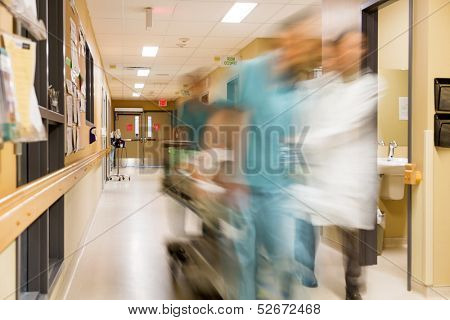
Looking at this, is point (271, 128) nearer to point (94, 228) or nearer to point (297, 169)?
point (297, 169)

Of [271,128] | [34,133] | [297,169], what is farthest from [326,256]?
[34,133]

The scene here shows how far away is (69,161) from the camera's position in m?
3.31

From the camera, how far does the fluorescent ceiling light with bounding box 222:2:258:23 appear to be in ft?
17.8

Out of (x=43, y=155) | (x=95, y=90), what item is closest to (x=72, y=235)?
(x=43, y=155)

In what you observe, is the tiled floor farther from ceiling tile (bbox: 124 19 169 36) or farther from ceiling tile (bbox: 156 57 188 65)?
ceiling tile (bbox: 156 57 188 65)

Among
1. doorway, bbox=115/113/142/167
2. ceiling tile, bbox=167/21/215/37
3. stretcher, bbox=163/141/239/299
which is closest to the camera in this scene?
stretcher, bbox=163/141/239/299

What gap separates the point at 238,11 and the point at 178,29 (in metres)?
1.19

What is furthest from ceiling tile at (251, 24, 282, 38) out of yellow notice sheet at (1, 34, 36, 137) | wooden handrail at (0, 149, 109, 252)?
yellow notice sheet at (1, 34, 36, 137)

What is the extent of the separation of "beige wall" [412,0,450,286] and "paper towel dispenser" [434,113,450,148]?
4 centimetres

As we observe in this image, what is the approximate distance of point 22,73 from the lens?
1198mm

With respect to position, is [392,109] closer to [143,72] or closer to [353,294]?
[353,294]

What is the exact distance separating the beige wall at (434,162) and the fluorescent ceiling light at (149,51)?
566cm

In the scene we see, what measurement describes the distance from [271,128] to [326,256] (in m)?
2.05

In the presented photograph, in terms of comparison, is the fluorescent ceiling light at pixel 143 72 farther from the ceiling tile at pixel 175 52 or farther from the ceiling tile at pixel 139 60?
the ceiling tile at pixel 175 52
